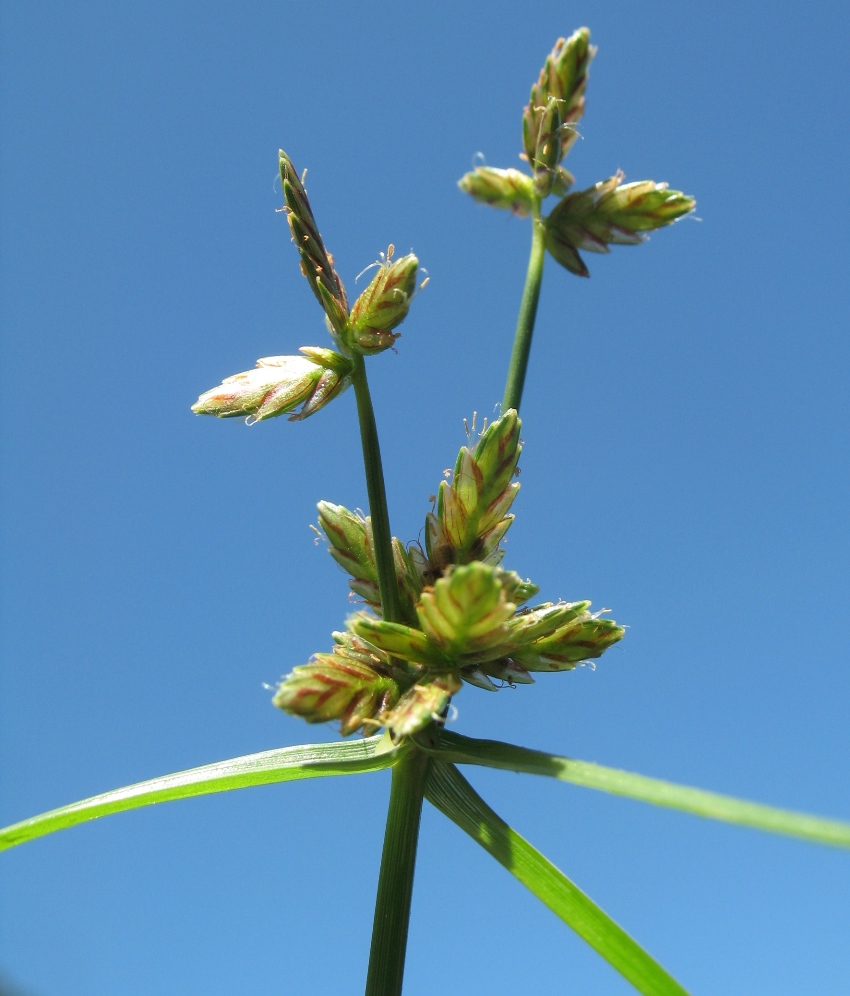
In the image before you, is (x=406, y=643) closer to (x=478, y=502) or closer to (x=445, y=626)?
(x=445, y=626)

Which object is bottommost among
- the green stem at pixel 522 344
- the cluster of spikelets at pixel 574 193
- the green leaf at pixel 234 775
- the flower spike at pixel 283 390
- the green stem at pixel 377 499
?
the green leaf at pixel 234 775

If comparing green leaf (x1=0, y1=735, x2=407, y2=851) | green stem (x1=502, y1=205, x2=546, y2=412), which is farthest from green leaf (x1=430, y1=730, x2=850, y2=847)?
green stem (x1=502, y1=205, x2=546, y2=412)

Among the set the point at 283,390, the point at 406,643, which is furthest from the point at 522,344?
the point at 406,643

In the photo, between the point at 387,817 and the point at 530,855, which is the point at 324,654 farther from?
the point at 530,855

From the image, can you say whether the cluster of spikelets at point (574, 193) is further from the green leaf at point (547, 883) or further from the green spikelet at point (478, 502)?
the green leaf at point (547, 883)

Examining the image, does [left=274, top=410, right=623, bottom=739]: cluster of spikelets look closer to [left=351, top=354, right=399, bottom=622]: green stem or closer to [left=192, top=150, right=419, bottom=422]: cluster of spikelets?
[left=351, top=354, right=399, bottom=622]: green stem

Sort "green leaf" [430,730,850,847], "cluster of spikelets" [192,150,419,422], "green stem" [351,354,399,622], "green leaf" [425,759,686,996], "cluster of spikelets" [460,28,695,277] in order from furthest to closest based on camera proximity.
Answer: "cluster of spikelets" [460,28,695,277] < "cluster of spikelets" [192,150,419,422] < "green stem" [351,354,399,622] < "green leaf" [425,759,686,996] < "green leaf" [430,730,850,847]

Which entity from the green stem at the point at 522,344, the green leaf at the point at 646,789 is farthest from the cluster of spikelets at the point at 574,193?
the green leaf at the point at 646,789
